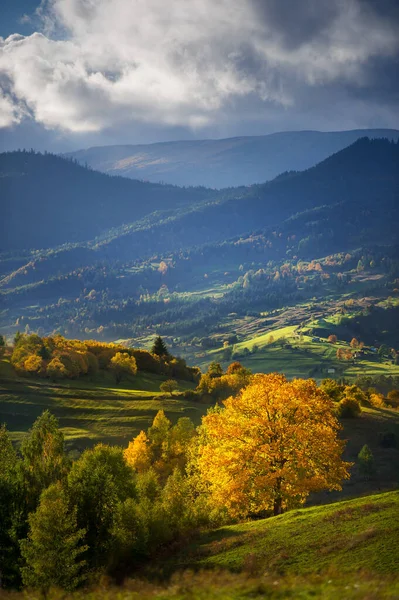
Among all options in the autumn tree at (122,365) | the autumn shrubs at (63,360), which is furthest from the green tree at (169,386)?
the autumn tree at (122,365)

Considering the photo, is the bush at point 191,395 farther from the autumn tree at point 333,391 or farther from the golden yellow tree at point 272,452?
the golden yellow tree at point 272,452

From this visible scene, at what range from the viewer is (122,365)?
18600 centimetres

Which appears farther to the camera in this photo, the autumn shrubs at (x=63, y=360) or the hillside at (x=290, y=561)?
the autumn shrubs at (x=63, y=360)

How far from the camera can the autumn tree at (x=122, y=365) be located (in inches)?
7304

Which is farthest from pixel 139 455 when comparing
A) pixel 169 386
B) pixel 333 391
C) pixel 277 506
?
pixel 333 391

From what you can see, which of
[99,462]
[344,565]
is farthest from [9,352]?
[344,565]

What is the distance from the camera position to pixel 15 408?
139750mm

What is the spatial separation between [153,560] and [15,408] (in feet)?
361

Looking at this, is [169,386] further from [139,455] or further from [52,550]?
[52,550]


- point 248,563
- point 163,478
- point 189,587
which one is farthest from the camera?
point 163,478

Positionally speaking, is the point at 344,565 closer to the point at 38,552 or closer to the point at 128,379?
the point at 38,552

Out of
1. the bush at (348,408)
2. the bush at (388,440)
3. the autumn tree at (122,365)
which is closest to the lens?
the bush at (388,440)

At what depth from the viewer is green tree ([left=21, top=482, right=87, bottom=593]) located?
3653cm

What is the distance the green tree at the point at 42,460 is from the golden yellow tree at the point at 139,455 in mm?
38003
